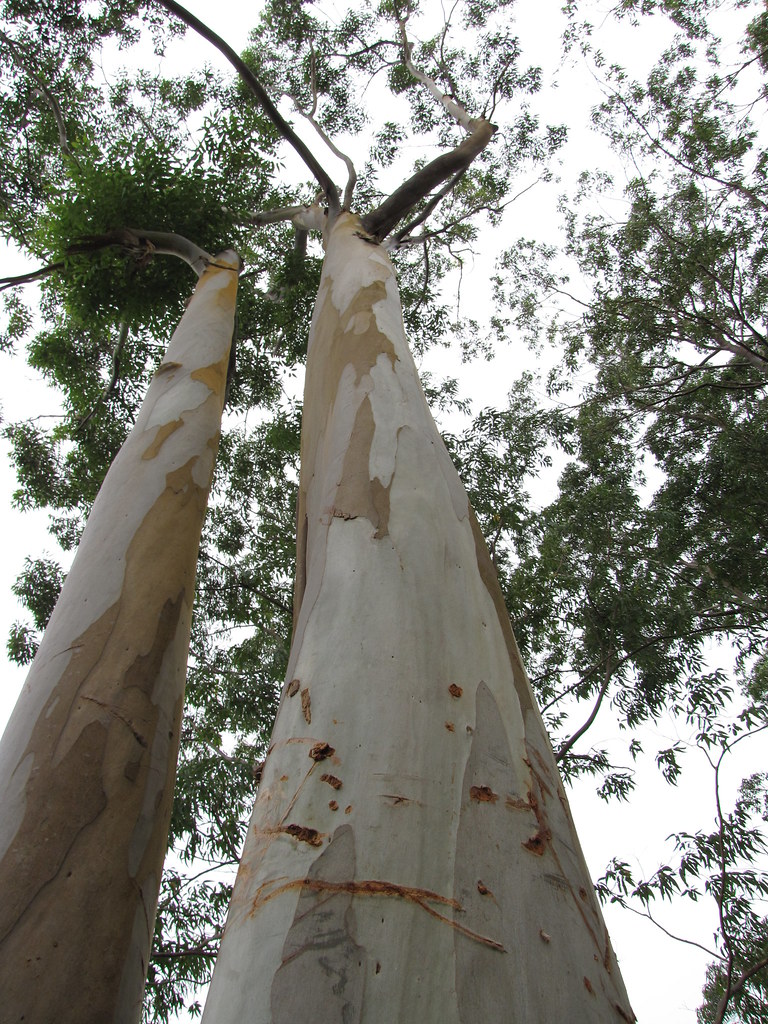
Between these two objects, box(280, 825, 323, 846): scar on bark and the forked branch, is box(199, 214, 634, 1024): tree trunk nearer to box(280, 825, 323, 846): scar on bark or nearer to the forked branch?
box(280, 825, 323, 846): scar on bark

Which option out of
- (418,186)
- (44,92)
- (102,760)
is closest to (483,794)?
(102,760)

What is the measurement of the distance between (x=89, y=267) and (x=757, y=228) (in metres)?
7.69

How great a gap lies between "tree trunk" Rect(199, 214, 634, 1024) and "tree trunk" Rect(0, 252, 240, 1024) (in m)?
0.47

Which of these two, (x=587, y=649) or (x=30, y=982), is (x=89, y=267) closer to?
(x=30, y=982)

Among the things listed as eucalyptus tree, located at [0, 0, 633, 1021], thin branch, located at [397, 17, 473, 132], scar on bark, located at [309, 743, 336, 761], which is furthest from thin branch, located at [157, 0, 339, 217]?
scar on bark, located at [309, 743, 336, 761]

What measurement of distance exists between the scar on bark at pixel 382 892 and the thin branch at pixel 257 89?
4052 mm

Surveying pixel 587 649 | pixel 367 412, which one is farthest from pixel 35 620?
pixel 367 412

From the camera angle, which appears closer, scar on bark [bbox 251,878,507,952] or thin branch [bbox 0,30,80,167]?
scar on bark [bbox 251,878,507,952]

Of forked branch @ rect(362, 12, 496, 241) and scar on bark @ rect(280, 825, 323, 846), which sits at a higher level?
forked branch @ rect(362, 12, 496, 241)

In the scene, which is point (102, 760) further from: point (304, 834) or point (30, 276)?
point (30, 276)

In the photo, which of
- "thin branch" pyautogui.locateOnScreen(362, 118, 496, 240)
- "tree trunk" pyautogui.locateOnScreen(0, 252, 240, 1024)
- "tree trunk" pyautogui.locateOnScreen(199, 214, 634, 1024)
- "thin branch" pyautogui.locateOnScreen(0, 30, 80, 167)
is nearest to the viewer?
"tree trunk" pyautogui.locateOnScreen(199, 214, 634, 1024)

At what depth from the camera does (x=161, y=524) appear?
179cm

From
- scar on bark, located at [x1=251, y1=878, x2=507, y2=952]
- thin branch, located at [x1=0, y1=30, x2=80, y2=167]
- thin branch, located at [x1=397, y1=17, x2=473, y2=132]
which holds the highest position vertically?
thin branch, located at [x1=397, y1=17, x2=473, y2=132]

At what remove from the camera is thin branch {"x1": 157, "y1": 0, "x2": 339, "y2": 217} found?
3.51m
